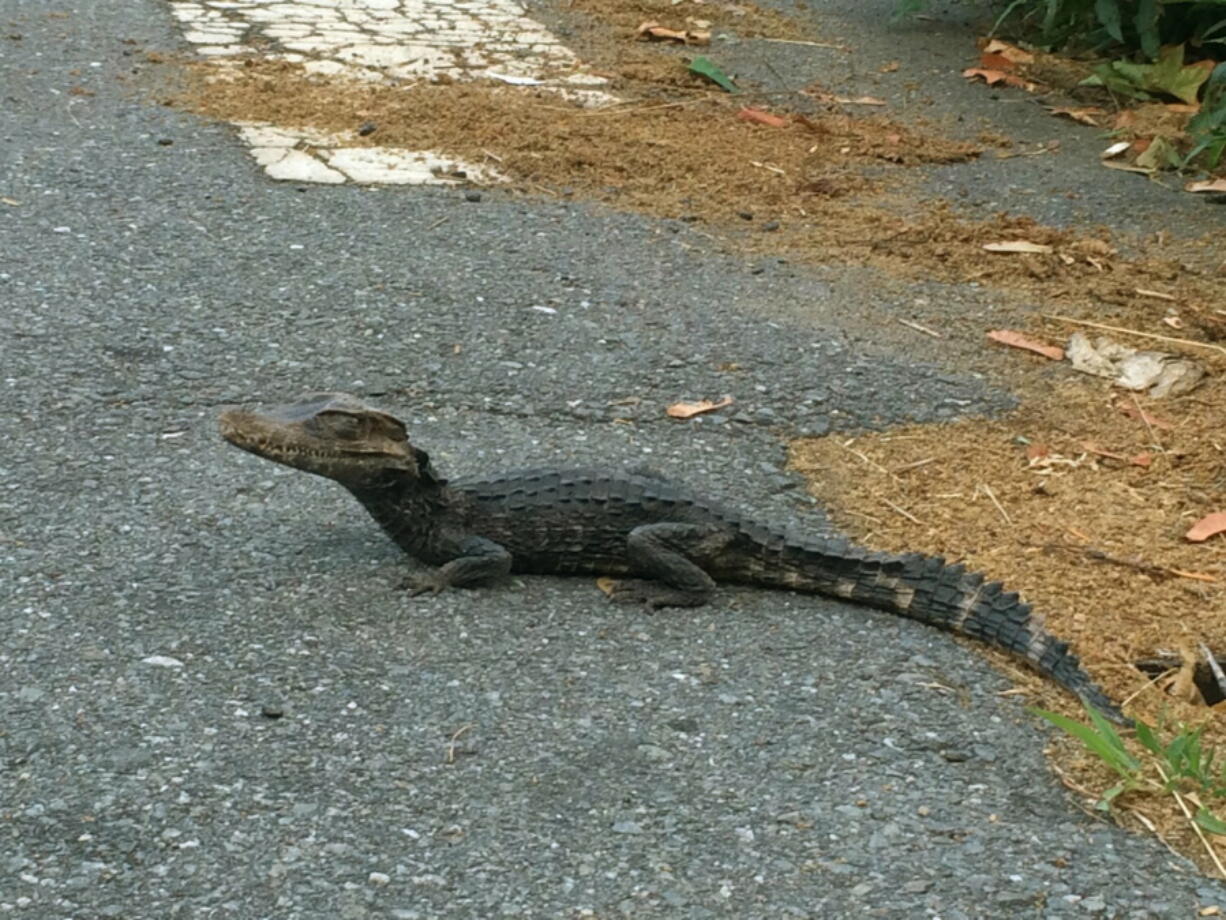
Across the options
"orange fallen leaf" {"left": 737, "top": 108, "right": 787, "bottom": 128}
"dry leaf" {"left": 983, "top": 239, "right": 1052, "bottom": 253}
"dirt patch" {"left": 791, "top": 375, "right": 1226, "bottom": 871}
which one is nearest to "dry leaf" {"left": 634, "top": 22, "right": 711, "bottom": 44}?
"orange fallen leaf" {"left": 737, "top": 108, "right": 787, "bottom": 128}

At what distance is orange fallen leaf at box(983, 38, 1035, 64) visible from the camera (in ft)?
34.6

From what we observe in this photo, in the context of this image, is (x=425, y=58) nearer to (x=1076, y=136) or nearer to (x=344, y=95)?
(x=344, y=95)

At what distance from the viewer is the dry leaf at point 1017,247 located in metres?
7.53

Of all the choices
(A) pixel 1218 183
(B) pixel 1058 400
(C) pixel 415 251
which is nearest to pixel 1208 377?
(B) pixel 1058 400

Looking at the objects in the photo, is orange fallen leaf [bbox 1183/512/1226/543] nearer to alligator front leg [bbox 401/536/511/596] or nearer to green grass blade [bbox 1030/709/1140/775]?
green grass blade [bbox 1030/709/1140/775]

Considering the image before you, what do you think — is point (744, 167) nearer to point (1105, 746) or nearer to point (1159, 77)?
point (1159, 77)

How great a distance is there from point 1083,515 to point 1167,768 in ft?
4.84

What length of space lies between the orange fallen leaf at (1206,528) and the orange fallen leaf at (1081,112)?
16.2 feet

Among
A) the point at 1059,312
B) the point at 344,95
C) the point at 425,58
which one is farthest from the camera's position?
the point at 425,58

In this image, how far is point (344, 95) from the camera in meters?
9.20

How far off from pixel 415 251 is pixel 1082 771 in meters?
4.22

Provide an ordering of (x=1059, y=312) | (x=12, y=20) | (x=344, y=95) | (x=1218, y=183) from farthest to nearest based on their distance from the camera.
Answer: (x=12, y=20)
(x=344, y=95)
(x=1218, y=183)
(x=1059, y=312)

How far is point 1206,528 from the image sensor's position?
512 cm

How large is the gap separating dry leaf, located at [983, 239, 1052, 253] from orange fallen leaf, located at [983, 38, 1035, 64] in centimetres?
337
